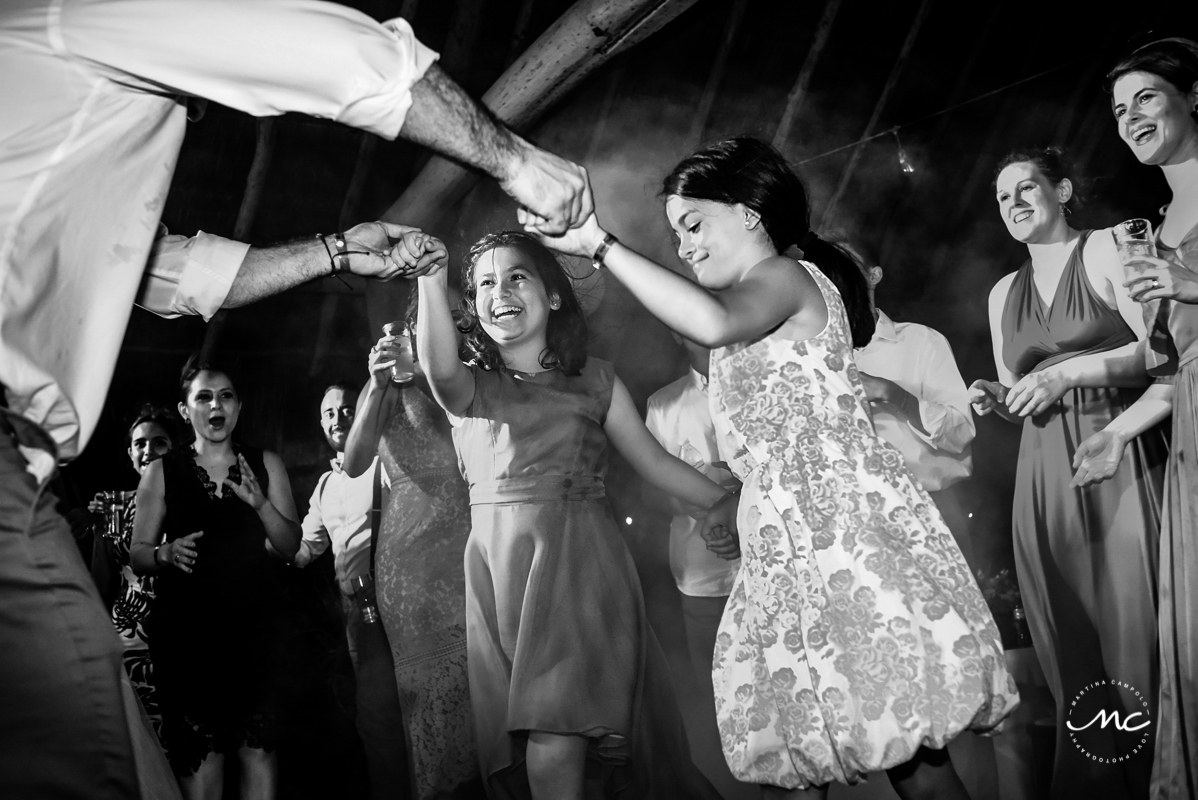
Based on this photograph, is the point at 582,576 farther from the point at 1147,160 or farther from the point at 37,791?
the point at 1147,160

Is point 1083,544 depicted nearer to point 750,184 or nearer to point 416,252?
point 750,184

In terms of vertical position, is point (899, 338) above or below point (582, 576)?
above

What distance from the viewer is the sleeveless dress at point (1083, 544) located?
2273 mm

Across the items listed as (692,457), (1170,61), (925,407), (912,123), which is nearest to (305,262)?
(692,457)

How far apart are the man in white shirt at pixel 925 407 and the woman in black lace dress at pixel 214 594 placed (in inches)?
79.2

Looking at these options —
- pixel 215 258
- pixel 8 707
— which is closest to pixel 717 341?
pixel 215 258

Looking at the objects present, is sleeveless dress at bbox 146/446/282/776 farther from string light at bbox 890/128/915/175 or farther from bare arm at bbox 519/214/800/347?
string light at bbox 890/128/915/175

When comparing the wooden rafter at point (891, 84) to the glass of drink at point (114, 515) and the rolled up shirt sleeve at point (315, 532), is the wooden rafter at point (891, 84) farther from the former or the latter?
the glass of drink at point (114, 515)

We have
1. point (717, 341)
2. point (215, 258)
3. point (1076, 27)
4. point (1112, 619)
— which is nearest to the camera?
point (717, 341)

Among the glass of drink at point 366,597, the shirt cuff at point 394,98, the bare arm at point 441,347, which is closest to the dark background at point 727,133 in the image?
the glass of drink at point 366,597

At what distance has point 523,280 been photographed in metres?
2.59

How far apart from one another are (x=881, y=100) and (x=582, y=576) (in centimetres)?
237

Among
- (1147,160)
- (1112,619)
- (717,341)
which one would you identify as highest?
(1147,160)

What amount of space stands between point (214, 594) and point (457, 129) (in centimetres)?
205
